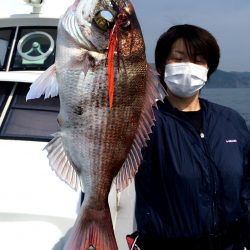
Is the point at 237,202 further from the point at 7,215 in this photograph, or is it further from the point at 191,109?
the point at 7,215

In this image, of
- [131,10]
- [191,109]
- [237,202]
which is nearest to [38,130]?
[191,109]

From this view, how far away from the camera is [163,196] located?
2.79m

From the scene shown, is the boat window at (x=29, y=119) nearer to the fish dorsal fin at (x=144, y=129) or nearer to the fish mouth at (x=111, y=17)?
the fish dorsal fin at (x=144, y=129)

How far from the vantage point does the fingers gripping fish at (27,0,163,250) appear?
2135mm

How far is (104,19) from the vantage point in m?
2.12

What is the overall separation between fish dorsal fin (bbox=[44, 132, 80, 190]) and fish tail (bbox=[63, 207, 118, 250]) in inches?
7.0

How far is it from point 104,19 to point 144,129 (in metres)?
0.55

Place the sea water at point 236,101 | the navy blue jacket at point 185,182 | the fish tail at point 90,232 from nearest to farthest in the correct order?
the fish tail at point 90,232, the navy blue jacket at point 185,182, the sea water at point 236,101

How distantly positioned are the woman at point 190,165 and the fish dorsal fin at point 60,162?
0.56 meters

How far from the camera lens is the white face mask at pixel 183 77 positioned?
114 inches

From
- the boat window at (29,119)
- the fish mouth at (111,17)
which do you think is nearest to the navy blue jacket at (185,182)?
the fish mouth at (111,17)

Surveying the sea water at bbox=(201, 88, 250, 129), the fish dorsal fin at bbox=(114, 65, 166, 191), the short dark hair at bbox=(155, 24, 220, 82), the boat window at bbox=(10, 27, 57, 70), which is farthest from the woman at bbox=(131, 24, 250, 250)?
the boat window at bbox=(10, 27, 57, 70)

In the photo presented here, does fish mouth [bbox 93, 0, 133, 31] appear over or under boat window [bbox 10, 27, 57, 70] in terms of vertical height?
under

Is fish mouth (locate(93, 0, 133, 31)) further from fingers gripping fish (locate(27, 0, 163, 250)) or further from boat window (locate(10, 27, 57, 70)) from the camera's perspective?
boat window (locate(10, 27, 57, 70))
